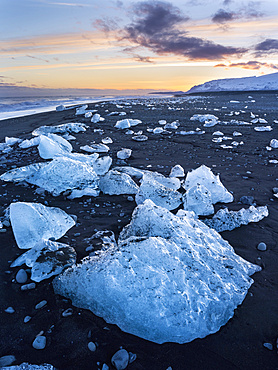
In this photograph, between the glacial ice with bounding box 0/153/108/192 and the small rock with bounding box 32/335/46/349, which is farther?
the glacial ice with bounding box 0/153/108/192

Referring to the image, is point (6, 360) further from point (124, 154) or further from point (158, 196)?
point (124, 154)

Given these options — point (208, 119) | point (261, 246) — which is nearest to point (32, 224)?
point (261, 246)

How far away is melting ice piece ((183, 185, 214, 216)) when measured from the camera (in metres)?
3.11

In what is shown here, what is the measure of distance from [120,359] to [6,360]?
26.1 inches

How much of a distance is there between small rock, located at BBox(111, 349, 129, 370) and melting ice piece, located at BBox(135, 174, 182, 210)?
2.01 m

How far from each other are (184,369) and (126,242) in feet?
3.07

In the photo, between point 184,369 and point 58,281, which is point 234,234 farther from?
point 58,281

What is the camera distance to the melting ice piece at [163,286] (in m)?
1.64

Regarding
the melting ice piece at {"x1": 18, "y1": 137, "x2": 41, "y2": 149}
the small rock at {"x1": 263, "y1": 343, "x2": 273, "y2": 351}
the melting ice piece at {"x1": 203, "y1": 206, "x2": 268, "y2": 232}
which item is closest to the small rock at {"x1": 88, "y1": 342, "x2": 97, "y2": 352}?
the small rock at {"x1": 263, "y1": 343, "x2": 273, "y2": 351}

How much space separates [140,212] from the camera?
2.49 meters

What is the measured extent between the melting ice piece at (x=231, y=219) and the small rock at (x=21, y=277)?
1.93 meters

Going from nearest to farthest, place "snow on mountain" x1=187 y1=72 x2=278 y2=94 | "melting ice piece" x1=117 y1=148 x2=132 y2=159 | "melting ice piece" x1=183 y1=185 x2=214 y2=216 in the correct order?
"melting ice piece" x1=183 y1=185 x2=214 y2=216
"melting ice piece" x1=117 y1=148 x2=132 y2=159
"snow on mountain" x1=187 y1=72 x2=278 y2=94

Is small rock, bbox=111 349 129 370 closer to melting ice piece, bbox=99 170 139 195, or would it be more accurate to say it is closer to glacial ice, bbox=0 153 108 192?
melting ice piece, bbox=99 170 139 195

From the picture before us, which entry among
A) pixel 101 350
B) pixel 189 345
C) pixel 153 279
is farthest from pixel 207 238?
pixel 101 350
